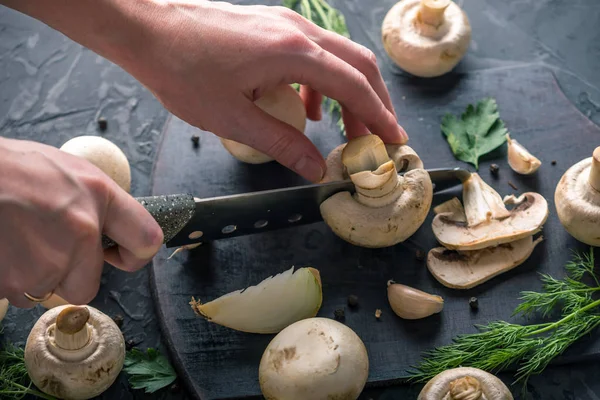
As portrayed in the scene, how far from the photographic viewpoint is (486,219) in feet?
8.07

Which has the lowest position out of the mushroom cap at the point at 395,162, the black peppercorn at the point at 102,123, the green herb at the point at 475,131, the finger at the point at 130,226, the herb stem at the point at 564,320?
the herb stem at the point at 564,320

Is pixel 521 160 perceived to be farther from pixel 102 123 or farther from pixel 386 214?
pixel 102 123

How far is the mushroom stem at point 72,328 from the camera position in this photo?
2.17 m

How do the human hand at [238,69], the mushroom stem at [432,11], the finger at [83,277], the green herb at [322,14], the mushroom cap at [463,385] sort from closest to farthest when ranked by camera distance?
the finger at [83,277] → the mushroom cap at [463,385] → the human hand at [238,69] → the mushroom stem at [432,11] → the green herb at [322,14]

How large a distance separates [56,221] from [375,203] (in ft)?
3.13

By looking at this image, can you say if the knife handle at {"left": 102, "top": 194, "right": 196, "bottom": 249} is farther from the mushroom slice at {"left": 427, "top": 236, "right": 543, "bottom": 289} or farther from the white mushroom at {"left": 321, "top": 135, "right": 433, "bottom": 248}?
the mushroom slice at {"left": 427, "top": 236, "right": 543, "bottom": 289}

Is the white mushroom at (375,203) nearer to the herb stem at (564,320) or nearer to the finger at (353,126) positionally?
the finger at (353,126)

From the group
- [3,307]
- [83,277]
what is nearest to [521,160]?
[83,277]

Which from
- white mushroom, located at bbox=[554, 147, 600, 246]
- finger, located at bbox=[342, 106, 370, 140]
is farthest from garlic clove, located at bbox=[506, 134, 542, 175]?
finger, located at bbox=[342, 106, 370, 140]

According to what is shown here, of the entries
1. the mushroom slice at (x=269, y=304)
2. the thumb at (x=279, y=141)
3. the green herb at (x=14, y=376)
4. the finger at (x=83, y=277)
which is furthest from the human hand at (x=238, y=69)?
the green herb at (x=14, y=376)

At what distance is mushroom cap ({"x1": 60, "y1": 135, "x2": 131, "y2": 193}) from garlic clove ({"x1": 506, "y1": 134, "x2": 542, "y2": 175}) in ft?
4.17

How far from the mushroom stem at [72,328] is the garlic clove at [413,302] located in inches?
34.6

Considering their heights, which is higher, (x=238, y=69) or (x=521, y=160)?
(x=238, y=69)

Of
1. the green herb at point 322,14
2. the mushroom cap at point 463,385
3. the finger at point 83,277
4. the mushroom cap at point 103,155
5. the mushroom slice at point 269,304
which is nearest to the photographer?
the finger at point 83,277
